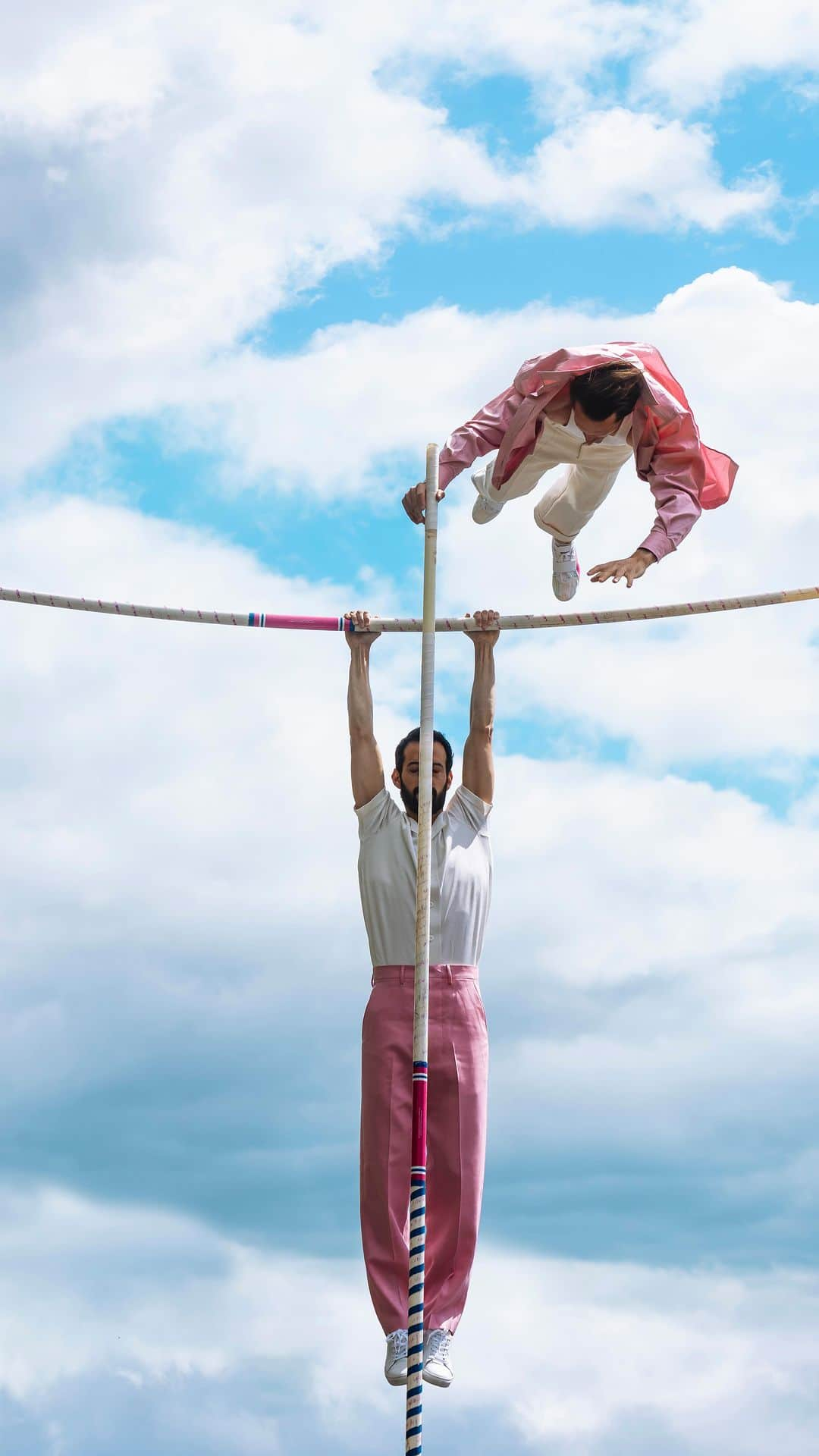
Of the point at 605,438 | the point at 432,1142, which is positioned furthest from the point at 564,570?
the point at 432,1142

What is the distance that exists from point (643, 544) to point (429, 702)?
111cm

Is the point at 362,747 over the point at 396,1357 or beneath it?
over

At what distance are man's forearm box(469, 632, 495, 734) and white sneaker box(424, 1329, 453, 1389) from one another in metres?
2.54

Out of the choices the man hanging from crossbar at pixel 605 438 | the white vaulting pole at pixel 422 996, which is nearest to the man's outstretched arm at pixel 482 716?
the white vaulting pole at pixel 422 996

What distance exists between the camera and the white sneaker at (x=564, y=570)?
28.8ft

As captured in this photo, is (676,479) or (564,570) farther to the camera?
(564,570)

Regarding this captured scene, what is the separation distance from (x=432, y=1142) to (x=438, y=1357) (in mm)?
857

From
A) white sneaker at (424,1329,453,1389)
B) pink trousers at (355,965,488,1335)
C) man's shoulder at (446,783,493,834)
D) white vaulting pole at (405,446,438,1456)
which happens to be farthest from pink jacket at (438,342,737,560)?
white sneaker at (424,1329,453,1389)

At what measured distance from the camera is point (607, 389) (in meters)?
7.61

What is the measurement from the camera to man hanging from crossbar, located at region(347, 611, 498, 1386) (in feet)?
24.8

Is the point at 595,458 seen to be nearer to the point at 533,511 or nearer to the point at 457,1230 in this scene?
the point at 533,511

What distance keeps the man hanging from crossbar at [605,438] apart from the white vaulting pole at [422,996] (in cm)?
26

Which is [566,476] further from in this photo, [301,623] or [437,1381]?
[437,1381]

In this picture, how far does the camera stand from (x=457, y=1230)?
7.54 meters
